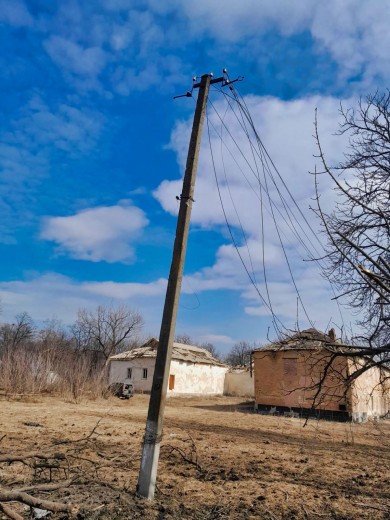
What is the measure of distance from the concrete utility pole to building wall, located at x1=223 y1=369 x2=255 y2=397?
36.7 meters

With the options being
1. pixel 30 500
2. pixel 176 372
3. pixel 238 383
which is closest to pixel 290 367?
pixel 176 372

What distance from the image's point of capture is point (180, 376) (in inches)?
1427

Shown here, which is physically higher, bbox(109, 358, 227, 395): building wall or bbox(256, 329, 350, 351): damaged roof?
bbox(256, 329, 350, 351): damaged roof

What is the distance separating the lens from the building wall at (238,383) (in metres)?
41.1

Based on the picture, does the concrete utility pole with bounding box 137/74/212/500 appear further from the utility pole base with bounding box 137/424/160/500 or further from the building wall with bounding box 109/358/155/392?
the building wall with bounding box 109/358/155/392

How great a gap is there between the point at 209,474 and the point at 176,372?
29.3 metres

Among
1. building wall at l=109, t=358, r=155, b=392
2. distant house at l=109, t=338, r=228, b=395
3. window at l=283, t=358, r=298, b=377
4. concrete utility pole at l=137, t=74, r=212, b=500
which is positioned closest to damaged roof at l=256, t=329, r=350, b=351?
concrete utility pole at l=137, t=74, r=212, b=500

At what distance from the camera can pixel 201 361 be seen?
128 ft

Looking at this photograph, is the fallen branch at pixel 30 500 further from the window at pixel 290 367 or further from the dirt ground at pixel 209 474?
the window at pixel 290 367

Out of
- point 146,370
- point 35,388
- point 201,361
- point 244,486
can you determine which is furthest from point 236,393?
point 244,486

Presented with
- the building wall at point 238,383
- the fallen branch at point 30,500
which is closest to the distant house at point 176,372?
the building wall at point 238,383

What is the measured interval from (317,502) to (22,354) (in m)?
21.7

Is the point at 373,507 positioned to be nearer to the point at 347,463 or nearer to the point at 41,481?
the point at 347,463

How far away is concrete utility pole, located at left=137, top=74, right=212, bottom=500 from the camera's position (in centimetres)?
547
